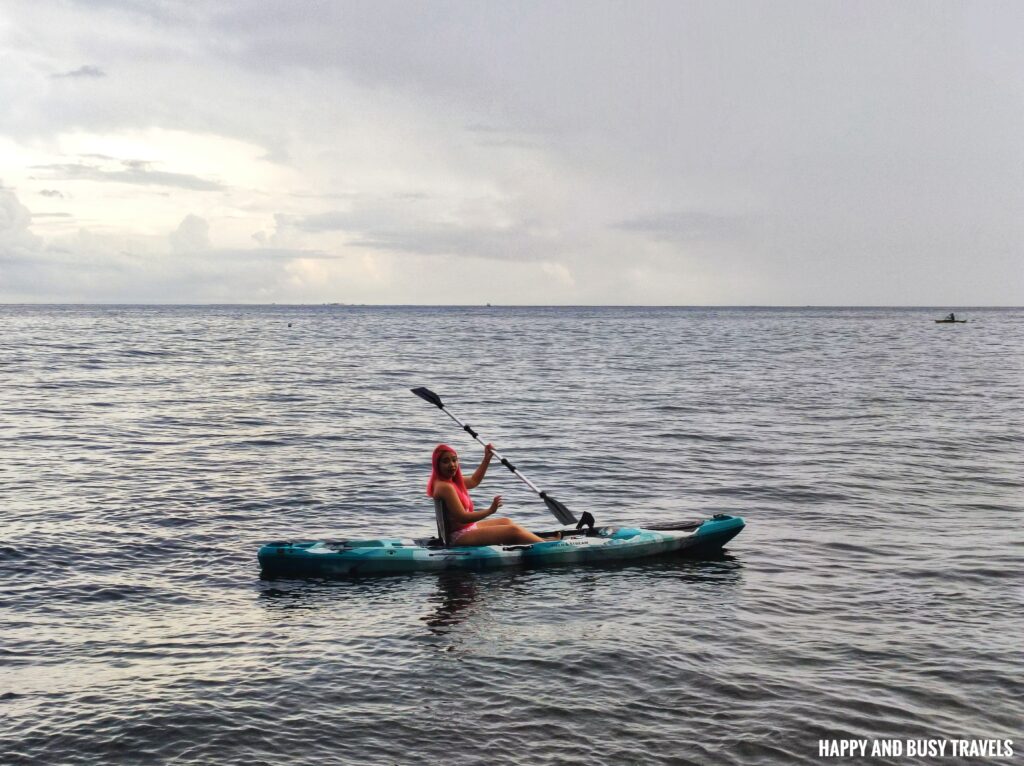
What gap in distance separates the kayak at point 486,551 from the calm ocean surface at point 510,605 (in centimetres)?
27

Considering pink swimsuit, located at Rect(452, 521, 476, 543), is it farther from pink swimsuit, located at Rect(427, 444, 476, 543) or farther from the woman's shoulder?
the woman's shoulder

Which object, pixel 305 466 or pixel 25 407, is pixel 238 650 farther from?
pixel 25 407

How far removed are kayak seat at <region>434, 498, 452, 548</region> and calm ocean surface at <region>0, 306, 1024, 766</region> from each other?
738 millimetres

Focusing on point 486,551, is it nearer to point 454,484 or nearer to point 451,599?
point 454,484

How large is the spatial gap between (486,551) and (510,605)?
152cm

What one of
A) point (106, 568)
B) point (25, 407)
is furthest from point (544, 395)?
point (106, 568)

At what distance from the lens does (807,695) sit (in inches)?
315

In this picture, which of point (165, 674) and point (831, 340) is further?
point (831, 340)

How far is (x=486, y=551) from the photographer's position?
12.2 metres

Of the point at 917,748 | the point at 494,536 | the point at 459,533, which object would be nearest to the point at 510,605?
the point at 494,536

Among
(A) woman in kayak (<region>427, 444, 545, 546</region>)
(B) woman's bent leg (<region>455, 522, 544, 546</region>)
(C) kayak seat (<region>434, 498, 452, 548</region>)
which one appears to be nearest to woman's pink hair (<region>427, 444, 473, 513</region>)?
(A) woman in kayak (<region>427, 444, 545, 546</region>)

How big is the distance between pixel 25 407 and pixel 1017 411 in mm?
31172

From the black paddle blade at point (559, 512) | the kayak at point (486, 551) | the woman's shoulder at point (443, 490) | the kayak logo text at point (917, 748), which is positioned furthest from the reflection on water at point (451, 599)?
the kayak logo text at point (917, 748)

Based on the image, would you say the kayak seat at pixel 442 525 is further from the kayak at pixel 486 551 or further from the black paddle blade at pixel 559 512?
the black paddle blade at pixel 559 512
